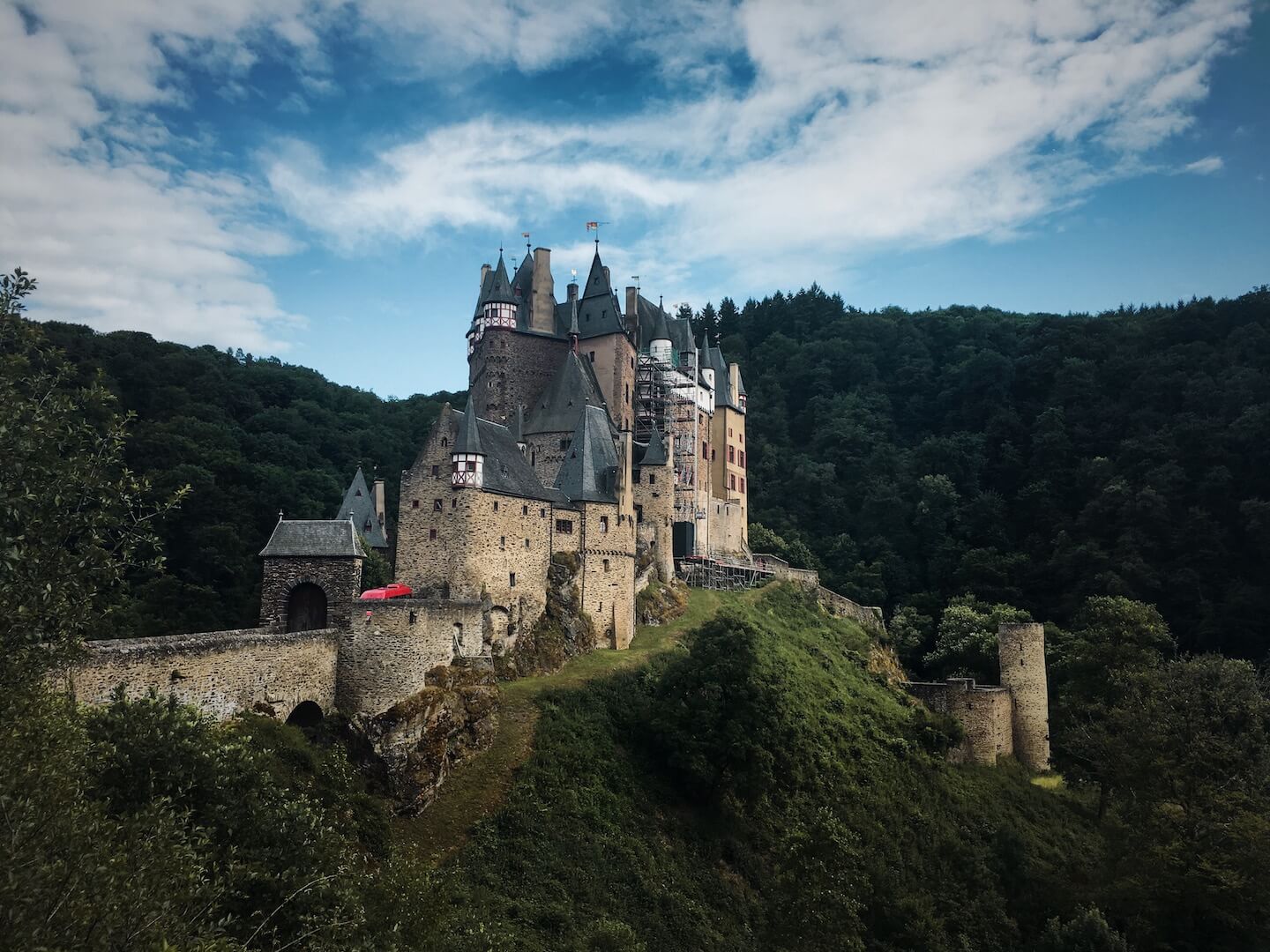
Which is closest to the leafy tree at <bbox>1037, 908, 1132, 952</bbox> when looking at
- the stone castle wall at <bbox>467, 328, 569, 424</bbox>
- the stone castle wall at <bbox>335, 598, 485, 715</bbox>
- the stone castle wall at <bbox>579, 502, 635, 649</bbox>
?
the stone castle wall at <bbox>579, 502, 635, 649</bbox>

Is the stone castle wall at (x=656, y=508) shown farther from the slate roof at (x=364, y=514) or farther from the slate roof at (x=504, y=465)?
the slate roof at (x=364, y=514)

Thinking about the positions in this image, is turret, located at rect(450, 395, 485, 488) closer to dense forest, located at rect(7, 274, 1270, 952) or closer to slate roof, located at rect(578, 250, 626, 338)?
dense forest, located at rect(7, 274, 1270, 952)

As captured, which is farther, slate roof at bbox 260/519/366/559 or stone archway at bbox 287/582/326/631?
stone archway at bbox 287/582/326/631

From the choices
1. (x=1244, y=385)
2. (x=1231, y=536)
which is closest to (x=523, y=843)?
(x=1231, y=536)

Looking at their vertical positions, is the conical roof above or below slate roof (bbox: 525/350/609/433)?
above

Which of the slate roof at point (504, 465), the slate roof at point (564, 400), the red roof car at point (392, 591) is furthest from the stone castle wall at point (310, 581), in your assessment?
the slate roof at point (564, 400)

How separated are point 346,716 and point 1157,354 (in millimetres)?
73445

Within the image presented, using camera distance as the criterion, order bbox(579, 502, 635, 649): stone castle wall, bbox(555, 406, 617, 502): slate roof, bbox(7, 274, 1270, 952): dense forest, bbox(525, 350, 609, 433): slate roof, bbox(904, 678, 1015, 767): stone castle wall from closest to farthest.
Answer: bbox(7, 274, 1270, 952): dense forest
bbox(579, 502, 635, 649): stone castle wall
bbox(555, 406, 617, 502): slate roof
bbox(904, 678, 1015, 767): stone castle wall
bbox(525, 350, 609, 433): slate roof

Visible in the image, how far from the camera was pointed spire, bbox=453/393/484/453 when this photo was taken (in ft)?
117

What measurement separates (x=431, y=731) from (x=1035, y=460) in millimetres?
63843

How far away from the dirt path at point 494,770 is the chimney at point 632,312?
25.6 m

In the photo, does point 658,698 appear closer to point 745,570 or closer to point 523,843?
point 523,843

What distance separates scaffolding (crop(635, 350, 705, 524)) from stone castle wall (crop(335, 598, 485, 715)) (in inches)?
1201

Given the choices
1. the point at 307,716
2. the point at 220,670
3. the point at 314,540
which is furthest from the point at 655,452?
the point at 220,670
